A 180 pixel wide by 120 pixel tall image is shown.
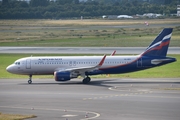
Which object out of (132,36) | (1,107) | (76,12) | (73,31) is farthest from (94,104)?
(76,12)

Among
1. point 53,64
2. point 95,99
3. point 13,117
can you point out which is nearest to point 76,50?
point 53,64

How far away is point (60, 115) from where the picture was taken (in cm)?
3359

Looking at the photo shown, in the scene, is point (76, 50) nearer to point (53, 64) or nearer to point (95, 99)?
point (53, 64)

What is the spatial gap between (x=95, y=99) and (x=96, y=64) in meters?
13.3

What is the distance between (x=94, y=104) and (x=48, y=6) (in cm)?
15388

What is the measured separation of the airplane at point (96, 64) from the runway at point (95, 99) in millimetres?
1251

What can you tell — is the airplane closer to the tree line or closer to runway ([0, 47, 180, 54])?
runway ([0, 47, 180, 54])

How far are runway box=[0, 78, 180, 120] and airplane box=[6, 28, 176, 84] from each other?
125cm

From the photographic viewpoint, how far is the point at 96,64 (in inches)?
2115

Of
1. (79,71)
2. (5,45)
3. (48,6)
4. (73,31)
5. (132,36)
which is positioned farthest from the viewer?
(48,6)

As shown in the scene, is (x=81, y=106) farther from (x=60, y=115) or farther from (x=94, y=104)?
(x=60, y=115)

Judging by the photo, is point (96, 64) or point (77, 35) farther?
point (77, 35)

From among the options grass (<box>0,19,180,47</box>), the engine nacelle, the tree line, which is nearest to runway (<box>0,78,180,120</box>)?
the engine nacelle

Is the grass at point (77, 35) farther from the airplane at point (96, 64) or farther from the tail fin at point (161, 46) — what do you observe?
the airplane at point (96, 64)
